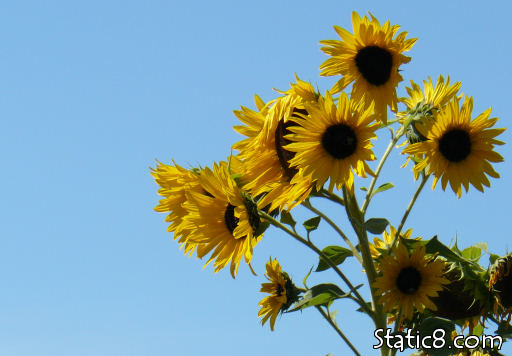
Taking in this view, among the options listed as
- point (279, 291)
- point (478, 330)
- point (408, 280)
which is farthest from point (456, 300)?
point (279, 291)

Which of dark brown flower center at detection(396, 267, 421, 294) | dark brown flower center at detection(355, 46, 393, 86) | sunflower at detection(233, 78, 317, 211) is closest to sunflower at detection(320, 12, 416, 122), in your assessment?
dark brown flower center at detection(355, 46, 393, 86)

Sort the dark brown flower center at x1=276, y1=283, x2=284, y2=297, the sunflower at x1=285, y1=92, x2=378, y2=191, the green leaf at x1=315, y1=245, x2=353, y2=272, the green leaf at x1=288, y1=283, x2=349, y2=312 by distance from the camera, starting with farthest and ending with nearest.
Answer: the dark brown flower center at x1=276, y1=283, x2=284, y2=297, the green leaf at x1=315, y1=245, x2=353, y2=272, the green leaf at x1=288, y1=283, x2=349, y2=312, the sunflower at x1=285, y1=92, x2=378, y2=191

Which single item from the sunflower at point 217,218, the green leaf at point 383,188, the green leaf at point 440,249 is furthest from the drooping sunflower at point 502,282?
the sunflower at point 217,218

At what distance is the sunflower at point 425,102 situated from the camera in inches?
146

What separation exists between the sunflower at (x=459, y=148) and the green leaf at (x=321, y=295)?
74cm

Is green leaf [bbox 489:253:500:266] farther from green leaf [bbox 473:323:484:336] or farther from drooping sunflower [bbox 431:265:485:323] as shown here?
green leaf [bbox 473:323:484:336]

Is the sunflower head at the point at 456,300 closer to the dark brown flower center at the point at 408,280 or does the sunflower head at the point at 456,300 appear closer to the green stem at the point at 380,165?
the dark brown flower center at the point at 408,280

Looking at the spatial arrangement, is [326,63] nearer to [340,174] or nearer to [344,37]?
[344,37]

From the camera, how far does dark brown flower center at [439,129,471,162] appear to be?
3.56m

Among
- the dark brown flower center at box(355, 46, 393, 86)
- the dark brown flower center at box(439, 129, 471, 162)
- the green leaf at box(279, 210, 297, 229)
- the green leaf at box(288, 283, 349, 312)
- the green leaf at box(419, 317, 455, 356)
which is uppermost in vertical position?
the dark brown flower center at box(355, 46, 393, 86)

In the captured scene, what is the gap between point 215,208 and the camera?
3.74m

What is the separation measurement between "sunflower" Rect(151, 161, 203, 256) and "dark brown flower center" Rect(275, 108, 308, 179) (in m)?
0.58

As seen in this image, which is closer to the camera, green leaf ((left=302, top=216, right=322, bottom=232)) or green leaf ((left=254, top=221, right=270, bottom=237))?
green leaf ((left=254, top=221, right=270, bottom=237))

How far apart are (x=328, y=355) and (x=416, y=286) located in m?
0.85
